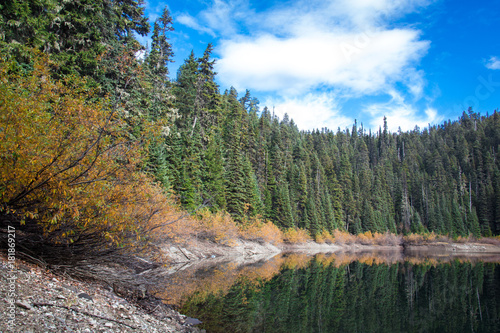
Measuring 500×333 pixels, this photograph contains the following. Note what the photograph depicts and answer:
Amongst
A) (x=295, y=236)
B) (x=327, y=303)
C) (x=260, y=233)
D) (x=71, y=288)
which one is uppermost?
(x=71, y=288)

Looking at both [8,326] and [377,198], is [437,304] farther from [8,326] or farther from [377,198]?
[377,198]

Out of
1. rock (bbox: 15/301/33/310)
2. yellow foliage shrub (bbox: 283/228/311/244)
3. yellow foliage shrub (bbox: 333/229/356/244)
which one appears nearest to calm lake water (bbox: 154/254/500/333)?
rock (bbox: 15/301/33/310)

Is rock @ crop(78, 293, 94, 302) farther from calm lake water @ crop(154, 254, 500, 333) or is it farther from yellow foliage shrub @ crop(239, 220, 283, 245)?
yellow foliage shrub @ crop(239, 220, 283, 245)

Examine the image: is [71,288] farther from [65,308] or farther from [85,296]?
[65,308]

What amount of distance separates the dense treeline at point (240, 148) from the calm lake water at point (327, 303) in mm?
5458

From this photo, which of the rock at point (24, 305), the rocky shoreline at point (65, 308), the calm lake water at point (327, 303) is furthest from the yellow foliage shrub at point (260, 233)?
the rock at point (24, 305)

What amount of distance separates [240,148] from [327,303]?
50.1 metres

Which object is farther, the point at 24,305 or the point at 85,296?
the point at 85,296

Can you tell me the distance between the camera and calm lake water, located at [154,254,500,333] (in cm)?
1331

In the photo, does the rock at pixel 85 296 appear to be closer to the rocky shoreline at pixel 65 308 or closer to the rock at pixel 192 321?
the rocky shoreline at pixel 65 308

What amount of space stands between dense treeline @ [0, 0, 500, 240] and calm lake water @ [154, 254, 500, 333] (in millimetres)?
5458

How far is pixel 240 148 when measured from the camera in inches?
2579

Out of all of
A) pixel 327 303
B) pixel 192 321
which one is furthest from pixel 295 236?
pixel 192 321

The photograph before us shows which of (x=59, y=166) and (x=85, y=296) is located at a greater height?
(x=59, y=166)
